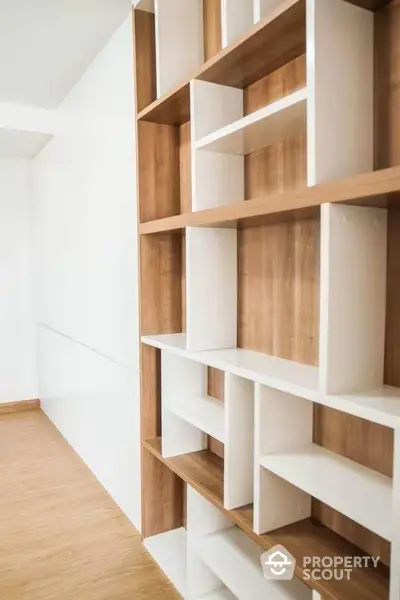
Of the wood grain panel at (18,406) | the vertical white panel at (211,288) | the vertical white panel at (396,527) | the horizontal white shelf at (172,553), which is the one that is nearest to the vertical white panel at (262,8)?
the vertical white panel at (211,288)

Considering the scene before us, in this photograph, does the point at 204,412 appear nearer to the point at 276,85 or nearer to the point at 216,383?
the point at 216,383

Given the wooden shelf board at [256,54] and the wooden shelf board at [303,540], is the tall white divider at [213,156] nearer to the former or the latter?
the wooden shelf board at [256,54]

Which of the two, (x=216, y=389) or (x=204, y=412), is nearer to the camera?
(x=204, y=412)

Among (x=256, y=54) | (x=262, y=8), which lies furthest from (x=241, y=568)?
(x=262, y=8)

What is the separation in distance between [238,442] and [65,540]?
1.31 meters

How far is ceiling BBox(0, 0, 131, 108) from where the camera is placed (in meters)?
2.17

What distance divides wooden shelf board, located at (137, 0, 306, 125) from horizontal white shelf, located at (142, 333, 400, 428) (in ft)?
3.03

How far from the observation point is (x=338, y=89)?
3.93ft

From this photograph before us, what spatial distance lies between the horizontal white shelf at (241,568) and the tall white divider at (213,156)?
1.25 metres

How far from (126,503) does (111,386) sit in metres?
0.61

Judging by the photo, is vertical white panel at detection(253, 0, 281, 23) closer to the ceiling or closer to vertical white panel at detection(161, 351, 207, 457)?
the ceiling

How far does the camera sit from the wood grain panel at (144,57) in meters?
2.04

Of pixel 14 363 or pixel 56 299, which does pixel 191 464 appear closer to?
pixel 56 299

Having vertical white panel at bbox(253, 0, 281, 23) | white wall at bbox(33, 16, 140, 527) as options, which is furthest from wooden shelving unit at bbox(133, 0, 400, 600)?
white wall at bbox(33, 16, 140, 527)
